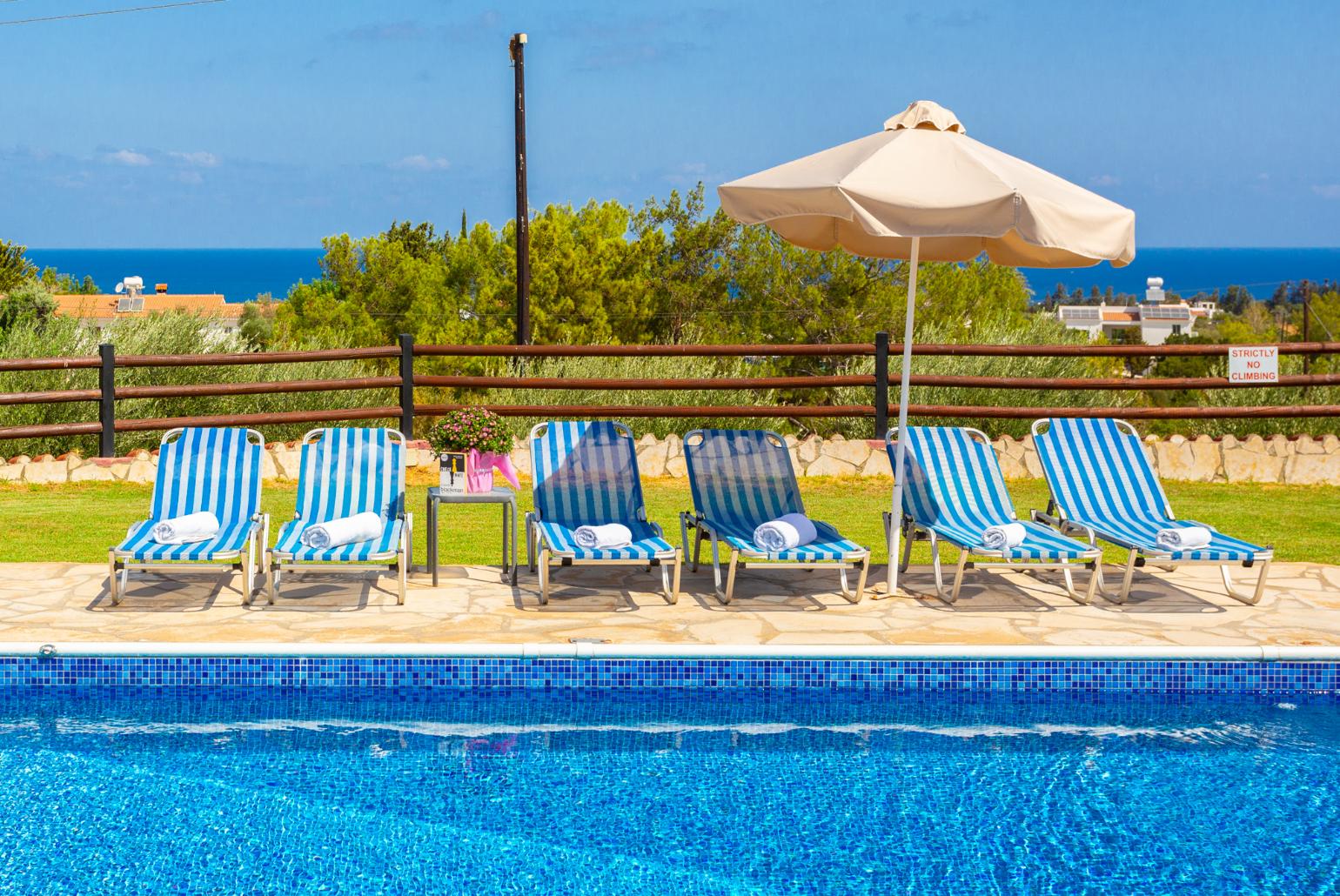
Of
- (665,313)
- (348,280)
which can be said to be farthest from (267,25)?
(665,313)

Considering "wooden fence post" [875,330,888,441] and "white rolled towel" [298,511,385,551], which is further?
"wooden fence post" [875,330,888,441]

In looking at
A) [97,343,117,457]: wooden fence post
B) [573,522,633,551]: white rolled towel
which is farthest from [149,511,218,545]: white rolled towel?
[97,343,117,457]: wooden fence post

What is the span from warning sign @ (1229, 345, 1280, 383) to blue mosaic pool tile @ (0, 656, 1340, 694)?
544 centimetres

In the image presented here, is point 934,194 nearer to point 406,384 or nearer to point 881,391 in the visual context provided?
point 881,391

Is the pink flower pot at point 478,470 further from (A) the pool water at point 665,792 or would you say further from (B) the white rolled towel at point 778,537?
(A) the pool water at point 665,792

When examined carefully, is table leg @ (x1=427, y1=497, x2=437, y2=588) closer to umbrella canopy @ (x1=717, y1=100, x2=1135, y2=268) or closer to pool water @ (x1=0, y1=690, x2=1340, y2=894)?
pool water @ (x1=0, y1=690, x2=1340, y2=894)

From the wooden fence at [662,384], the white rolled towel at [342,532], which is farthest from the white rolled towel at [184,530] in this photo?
the wooden fence at [662,384]

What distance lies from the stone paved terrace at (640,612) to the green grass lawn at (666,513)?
0.74 m

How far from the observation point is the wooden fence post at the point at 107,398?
389 inches

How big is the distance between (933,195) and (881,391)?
5150 mm

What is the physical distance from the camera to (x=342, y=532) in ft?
19.5

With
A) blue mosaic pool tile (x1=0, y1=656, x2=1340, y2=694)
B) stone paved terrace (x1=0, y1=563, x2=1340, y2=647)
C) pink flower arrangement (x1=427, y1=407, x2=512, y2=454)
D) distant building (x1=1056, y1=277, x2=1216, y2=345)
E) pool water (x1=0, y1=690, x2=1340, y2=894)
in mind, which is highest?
distant building (x1=1056, y1=277, x2=1216, y2=345)

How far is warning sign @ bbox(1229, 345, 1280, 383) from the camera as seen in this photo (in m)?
10.4

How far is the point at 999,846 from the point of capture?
4293 mm
